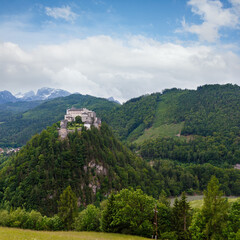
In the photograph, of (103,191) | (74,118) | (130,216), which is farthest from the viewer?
(74,118)

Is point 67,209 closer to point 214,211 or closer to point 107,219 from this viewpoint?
point 107,219

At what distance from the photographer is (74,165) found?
10712cm

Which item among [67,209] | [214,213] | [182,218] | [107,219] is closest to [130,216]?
[107,219]

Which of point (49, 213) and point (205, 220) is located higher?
point (205, 220)

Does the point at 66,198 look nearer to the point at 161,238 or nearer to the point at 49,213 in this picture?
the point at 161,238

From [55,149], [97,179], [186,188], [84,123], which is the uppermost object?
[84,123]

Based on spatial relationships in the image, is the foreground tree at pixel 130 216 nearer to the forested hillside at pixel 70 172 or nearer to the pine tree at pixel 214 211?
the pine tree at pixel 214 211

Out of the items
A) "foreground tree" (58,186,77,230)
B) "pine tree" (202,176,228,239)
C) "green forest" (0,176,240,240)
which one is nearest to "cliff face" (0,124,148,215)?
"green forest" (0,176,240,240)

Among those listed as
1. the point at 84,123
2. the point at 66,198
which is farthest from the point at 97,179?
the point at 66,198

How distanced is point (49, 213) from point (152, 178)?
80.4 meters

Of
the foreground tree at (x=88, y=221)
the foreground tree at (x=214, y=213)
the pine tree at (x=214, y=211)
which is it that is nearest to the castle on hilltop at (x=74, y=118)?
the foreground tree at (x=88, y=221)

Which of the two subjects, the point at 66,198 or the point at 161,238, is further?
the point at 66,198

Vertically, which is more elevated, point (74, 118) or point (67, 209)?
point (74, 118)

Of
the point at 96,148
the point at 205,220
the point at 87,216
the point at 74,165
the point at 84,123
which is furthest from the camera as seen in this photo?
the point at 84,123
